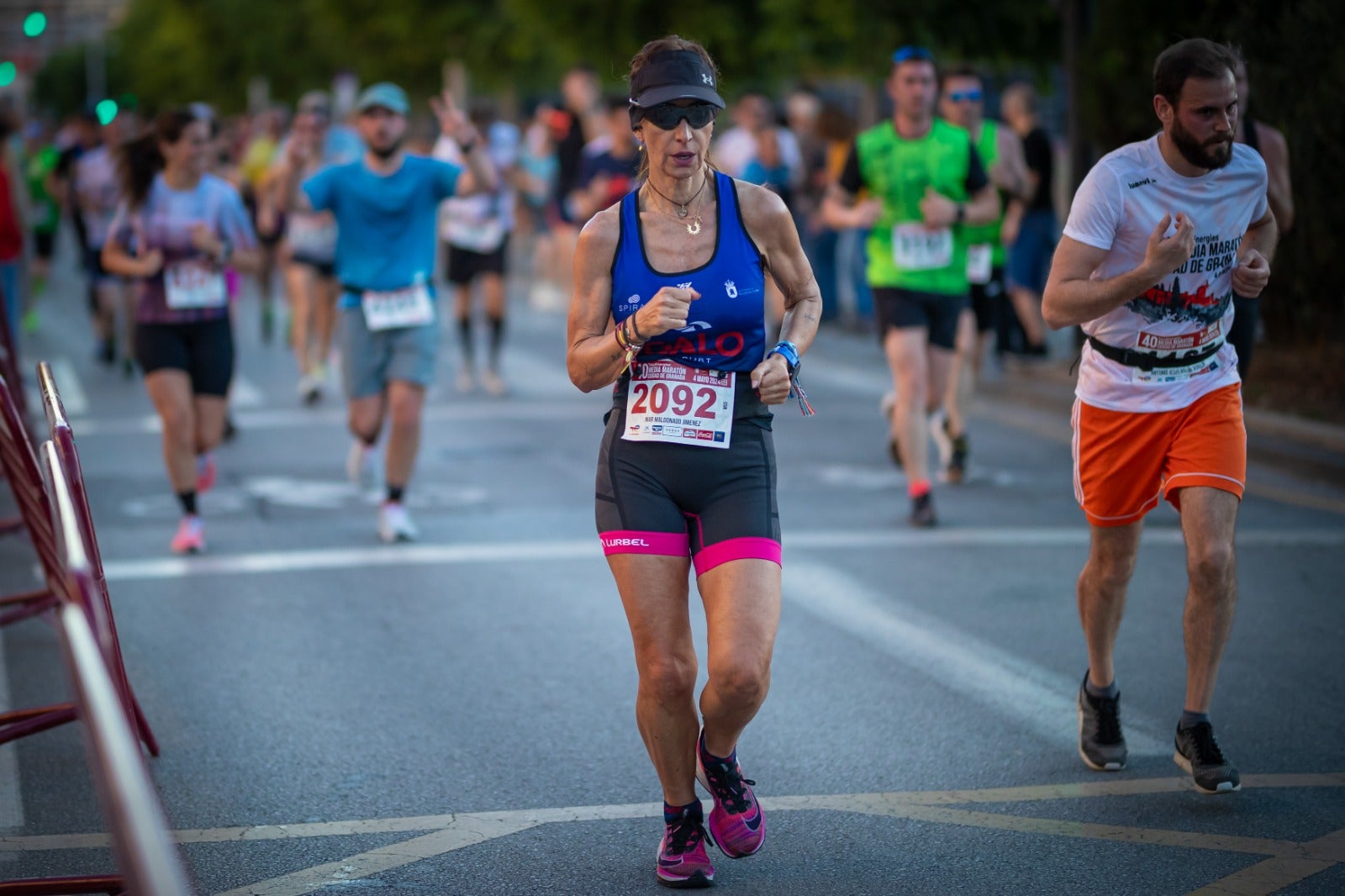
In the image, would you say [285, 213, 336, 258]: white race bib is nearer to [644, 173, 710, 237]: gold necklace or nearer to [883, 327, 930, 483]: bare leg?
[883, 327, 930, 483]: bare leg

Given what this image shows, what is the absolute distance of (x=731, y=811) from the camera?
14.4 feet

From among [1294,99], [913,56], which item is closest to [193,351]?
[913,56]

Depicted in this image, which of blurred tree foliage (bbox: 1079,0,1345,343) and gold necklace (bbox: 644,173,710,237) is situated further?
blurred tree foliage (bbox: 1079,0,1345,343)

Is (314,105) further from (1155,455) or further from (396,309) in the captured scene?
(1155,455)

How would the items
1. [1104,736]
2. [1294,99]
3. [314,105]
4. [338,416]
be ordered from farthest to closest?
1. [314,105]
2. [338,416]
3. [1294,99]
4. [1104,736]

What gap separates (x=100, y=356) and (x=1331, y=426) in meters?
11.3

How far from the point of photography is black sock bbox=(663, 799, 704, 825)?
14.3 ft

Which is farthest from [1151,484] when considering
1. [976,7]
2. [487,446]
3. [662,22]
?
[662,22]

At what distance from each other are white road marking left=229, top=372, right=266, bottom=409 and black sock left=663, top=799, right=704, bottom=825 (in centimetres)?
960

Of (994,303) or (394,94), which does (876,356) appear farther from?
(394,94)

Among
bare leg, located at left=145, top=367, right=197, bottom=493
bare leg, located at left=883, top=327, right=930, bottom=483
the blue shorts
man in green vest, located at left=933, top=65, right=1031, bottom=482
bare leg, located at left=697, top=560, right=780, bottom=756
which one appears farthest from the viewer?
the blue shorts

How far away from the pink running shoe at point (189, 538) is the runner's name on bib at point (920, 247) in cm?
373

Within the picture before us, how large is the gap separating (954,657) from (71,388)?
1040 centimetres

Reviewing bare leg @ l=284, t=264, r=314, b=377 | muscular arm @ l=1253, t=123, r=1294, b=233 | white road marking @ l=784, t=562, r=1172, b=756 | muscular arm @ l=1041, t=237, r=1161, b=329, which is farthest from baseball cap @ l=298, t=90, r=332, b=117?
muscular arm @ l=1041, t=237, r=1161, b=329
